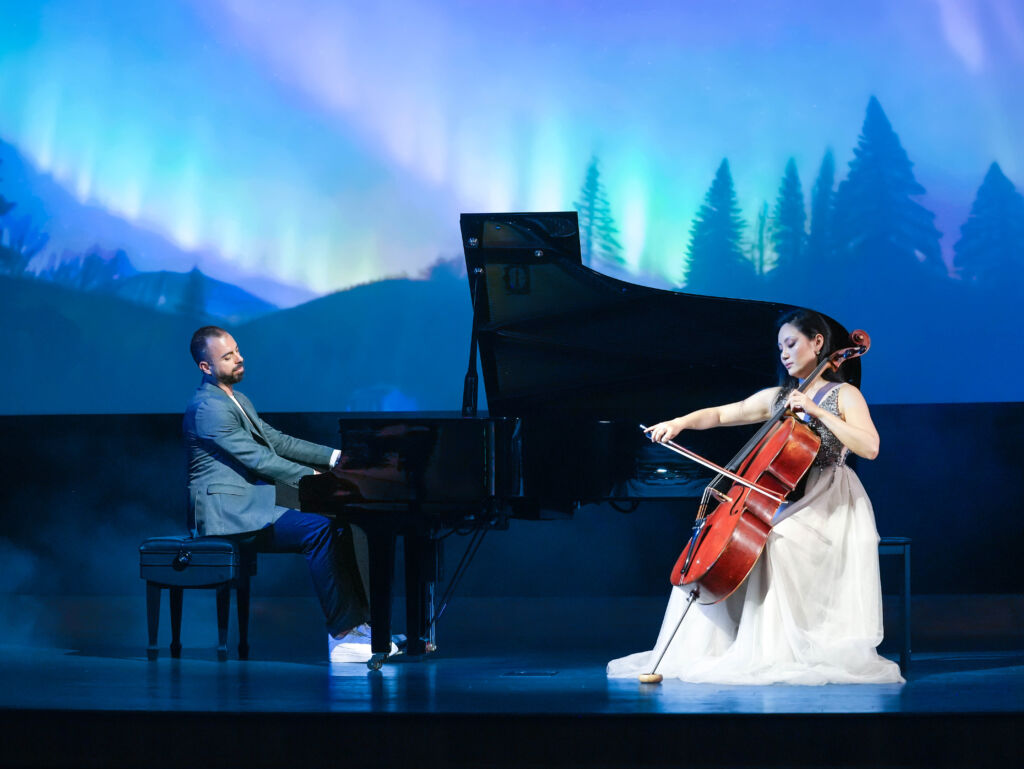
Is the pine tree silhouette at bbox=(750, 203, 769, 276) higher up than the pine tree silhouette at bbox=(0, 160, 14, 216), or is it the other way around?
the pine tree silhouette at bbox=(0, 160, 14, 216)

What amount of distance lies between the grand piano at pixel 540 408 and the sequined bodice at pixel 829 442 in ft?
0.68

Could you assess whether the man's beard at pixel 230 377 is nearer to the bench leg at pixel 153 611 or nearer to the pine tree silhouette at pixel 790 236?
the bench leg at pixel 153 611

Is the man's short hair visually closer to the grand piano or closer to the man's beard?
the man's beard

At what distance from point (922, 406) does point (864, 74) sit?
1471 millimetres

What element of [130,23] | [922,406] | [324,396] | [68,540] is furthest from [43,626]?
[922,406]

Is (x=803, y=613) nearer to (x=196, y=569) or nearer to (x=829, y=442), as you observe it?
(x=829, y=442)

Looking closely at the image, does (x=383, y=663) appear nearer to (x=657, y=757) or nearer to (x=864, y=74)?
(x=657, y=757)

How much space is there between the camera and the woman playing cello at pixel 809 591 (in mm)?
3367

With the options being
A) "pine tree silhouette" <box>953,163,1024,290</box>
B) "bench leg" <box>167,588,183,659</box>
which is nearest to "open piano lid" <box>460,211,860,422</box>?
"bench leg" <box>167,588,183,659</box>

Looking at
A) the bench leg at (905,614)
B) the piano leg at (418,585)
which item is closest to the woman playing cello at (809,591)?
the bench leg at (905,614)

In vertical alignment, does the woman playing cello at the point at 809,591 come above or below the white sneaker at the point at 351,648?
above

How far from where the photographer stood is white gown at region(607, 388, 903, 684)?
11.0 feet

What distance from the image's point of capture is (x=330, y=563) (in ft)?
13.5

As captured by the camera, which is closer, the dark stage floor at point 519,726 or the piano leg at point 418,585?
the dark stage floor at point 519,726
